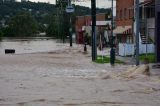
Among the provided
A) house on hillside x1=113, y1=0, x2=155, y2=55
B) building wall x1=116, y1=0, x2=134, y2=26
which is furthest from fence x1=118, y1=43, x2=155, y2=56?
building wall x1=116, y1=0, x2=134, y2=26

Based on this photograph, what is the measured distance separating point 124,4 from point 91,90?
58664 mm

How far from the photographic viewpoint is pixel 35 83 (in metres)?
25.8

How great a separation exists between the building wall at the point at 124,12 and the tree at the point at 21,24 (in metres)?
98.5

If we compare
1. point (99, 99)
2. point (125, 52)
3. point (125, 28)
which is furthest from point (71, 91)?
point (125, 28)

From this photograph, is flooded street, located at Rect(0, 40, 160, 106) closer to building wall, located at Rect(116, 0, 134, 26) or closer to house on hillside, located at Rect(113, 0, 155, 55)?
house on hillside, located at Rect(113, 0, 155, 55)

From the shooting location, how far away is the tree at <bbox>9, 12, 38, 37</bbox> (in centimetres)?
18250

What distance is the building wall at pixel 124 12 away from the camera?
2965 inches

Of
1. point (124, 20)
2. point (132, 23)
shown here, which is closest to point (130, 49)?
point (132, 23)

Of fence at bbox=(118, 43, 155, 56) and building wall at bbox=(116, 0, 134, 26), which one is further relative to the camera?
building wall at bbox=(116, 0, 134, 26)

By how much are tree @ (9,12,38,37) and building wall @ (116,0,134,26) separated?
→ 98493mm

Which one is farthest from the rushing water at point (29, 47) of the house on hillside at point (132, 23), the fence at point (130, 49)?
the fence at point (130, 49)

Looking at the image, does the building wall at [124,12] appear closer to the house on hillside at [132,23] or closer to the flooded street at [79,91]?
the house on hillside at [132,23]

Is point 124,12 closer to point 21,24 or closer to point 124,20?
point 124,20

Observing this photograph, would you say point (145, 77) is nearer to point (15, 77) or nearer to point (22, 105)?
point (15, 77)
